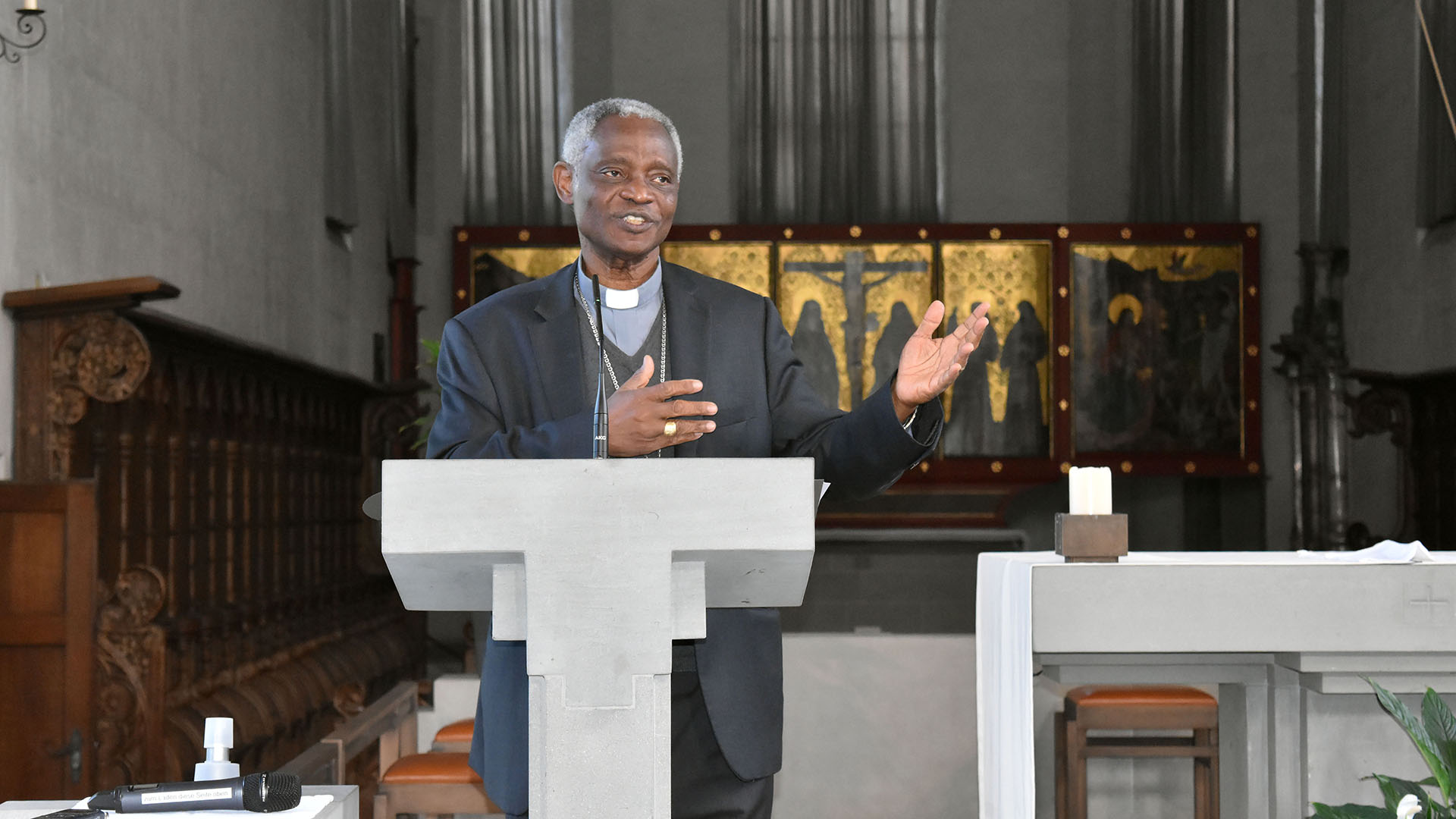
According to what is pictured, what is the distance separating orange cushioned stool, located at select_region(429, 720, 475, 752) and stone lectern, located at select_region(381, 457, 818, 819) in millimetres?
3118

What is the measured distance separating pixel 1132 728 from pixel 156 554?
3.36m

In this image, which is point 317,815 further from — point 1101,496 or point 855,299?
point 855,299

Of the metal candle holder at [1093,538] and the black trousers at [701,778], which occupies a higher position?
the metal candle holder at [1093,538]

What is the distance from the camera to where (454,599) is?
158cm

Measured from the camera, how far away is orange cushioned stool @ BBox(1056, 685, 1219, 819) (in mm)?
4340

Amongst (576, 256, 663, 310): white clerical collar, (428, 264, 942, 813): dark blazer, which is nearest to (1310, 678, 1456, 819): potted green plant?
(428, 264, 942, 813): dark blazer

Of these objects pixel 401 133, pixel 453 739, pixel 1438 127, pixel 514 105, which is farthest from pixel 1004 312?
pixel 453 739

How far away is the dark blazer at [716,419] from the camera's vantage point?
1851 mm

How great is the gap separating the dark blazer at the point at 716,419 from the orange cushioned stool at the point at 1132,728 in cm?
266

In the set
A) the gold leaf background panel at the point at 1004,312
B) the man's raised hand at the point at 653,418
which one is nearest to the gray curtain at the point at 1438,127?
the gold leaf background panel at the point at 1004,312

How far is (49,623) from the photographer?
3934 millimetres

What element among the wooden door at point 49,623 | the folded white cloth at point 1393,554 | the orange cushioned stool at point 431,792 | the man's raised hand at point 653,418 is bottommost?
the orange cushioned stool at point 431,792

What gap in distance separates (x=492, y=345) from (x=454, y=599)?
1.73 ft

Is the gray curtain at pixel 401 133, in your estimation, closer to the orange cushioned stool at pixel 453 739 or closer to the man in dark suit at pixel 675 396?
the orange cushioned stool at pixel 453 739
